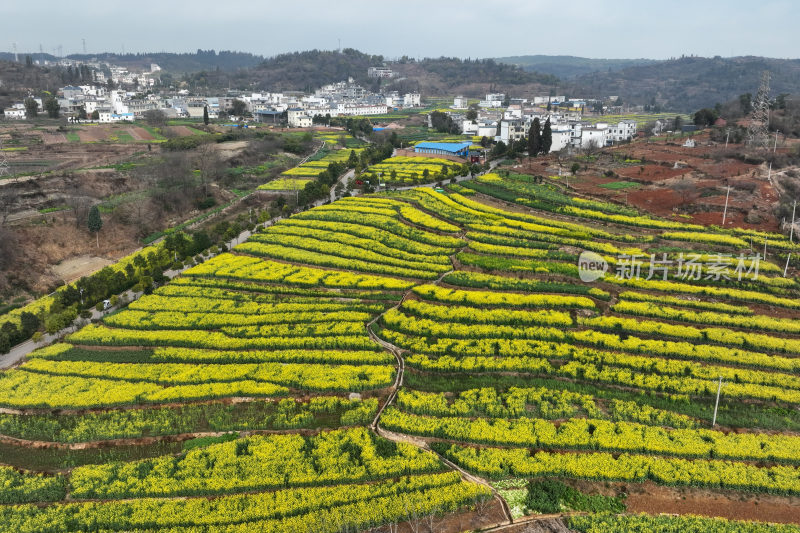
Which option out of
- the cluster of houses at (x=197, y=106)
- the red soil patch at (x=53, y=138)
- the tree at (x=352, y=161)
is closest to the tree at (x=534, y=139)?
the tree at (x=352, y=161)

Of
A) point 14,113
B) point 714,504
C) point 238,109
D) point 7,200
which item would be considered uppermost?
point 238,109

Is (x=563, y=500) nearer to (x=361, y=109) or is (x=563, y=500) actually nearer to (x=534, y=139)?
A: (x=534, y=139)

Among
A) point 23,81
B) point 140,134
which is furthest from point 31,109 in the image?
point 23,81

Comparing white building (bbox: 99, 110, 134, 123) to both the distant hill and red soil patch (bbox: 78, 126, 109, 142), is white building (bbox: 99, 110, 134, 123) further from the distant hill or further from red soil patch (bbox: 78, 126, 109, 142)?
the distant hill

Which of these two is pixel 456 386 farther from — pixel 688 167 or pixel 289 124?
pixel 289 124

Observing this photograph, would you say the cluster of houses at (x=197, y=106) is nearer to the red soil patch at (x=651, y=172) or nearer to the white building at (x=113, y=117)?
the white building at (x=113, y=117)

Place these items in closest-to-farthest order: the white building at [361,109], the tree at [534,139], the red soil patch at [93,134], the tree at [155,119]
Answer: the tree at [534,139]
the red soil patch at [93,134]
the tree at [155,119]
the white building at [361,109]
